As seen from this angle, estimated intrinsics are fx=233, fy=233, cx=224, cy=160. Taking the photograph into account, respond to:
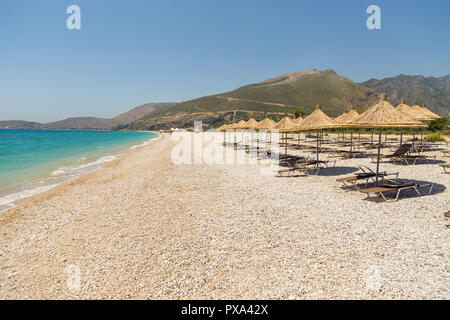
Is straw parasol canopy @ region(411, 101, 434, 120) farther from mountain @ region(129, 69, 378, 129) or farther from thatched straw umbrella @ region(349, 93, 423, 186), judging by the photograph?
mountain @ region(129, 69, 378, 129)

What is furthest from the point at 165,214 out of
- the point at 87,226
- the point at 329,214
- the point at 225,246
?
the point at 329,214

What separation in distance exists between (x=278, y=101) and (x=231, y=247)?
4019 inches

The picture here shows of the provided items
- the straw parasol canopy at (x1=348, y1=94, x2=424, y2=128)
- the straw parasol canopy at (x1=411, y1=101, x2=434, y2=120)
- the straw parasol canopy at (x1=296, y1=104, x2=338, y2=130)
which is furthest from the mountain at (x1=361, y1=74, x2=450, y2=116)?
the straw parasol canopy at (x1=348, y1=94, x2=424, y2=128)

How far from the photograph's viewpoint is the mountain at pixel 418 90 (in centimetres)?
11119

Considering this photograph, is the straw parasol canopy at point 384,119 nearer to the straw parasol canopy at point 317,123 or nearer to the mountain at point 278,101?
the straw parasol canopy at point 317,123

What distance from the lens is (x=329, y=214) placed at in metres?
5.14

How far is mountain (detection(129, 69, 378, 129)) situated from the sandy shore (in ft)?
262

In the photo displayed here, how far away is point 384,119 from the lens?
7090mm

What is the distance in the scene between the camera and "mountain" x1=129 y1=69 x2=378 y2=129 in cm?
9275

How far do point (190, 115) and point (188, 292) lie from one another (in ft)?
363

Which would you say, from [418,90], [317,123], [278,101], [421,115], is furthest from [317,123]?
[418,90]

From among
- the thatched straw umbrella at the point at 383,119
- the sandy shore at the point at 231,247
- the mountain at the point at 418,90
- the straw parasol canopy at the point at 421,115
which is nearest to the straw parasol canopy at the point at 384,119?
the thatched straw umbrella at the point at 383,119

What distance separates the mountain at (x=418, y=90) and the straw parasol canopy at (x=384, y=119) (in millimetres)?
96900
